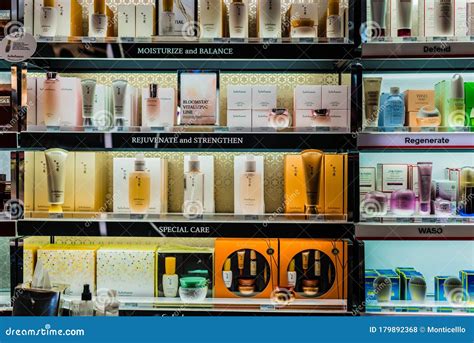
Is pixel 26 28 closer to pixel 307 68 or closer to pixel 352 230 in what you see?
pixel 307 68

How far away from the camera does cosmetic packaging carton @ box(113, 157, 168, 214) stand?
2426 mm

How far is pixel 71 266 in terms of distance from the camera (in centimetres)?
241

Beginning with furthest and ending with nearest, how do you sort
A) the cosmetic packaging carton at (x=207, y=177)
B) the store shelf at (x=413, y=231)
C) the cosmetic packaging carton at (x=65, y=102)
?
1. the cosmetic packaging carton at (x=207, y=177)
2. the cosmetic packaging carton at (x=65, y=102)
3. the store shelf at (x=413, y=231)

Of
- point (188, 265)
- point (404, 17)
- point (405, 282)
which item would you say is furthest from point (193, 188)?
point (404, 17)

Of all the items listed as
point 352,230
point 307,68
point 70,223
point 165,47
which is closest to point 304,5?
point 307,68

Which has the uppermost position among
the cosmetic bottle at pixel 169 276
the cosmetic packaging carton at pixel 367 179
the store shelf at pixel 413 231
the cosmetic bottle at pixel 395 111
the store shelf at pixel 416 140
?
the cosmetic bottle at pixel 395 111

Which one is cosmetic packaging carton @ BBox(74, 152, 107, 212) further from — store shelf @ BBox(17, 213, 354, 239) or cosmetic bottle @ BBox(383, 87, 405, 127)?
cosmetic bottle @ BBox(383, 87, 405, 127)

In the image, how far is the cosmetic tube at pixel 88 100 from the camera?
233 cm

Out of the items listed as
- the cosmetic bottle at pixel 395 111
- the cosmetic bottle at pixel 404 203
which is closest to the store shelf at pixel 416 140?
the cosmetic bottle at pixel 395 111

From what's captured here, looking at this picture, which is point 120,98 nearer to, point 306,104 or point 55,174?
point 55,174

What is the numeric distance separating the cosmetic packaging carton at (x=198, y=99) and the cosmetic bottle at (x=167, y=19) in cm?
20

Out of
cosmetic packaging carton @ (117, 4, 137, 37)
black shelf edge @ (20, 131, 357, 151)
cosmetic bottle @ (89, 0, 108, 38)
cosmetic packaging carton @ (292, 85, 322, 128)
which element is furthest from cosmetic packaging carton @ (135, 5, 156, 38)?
cosmetic packaging carton @ (292, 85, 322, 128)

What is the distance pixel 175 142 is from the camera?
2.29 meters

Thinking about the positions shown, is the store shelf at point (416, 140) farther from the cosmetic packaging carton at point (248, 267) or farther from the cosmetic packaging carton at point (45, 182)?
the cosmetic packaging carton at point (45, 182)
